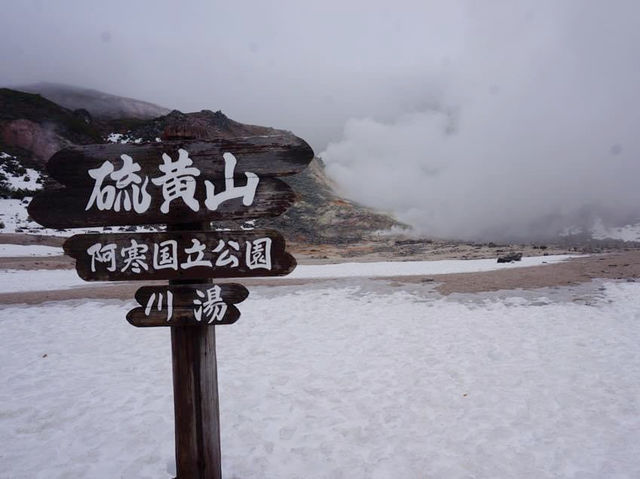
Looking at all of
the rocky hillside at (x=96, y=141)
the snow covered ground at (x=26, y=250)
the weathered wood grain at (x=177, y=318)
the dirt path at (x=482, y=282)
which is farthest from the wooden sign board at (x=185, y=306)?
the rocky hillside at (x=96, y=141)

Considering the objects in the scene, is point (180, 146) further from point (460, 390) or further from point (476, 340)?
point (476, 340)

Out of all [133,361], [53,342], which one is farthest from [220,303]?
[53,342]

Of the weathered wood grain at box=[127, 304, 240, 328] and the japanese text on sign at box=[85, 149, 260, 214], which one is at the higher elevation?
the japanese text on sign at box=[85, 149, 260, 214]

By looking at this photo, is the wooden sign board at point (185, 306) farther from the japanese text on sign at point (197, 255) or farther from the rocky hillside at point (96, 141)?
the rocky hillside at point (96, 141)

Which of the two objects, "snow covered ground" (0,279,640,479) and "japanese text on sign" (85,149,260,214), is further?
"snow covered ground" (0,279,640,479)

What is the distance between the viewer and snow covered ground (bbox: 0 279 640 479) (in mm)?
3701

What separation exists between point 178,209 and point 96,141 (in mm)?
59271

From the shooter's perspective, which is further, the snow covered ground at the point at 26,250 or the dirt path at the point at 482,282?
the snow covered ground at the point at 26,250

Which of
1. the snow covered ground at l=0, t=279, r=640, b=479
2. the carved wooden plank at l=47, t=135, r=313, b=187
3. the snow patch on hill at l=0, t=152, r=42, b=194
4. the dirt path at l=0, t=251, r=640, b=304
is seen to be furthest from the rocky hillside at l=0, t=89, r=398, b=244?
the carved wooden plank at l=47, t=135, r=313, b=187

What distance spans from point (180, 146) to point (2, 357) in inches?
255

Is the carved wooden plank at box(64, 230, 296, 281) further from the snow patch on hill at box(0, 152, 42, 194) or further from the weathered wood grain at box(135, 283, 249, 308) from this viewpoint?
the snow patch on hill at box(0, 152, 42, 194)

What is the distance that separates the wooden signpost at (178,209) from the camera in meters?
2.59

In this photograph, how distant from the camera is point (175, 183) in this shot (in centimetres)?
261

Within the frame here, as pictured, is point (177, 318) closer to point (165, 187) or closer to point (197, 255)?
point (197, 255)
